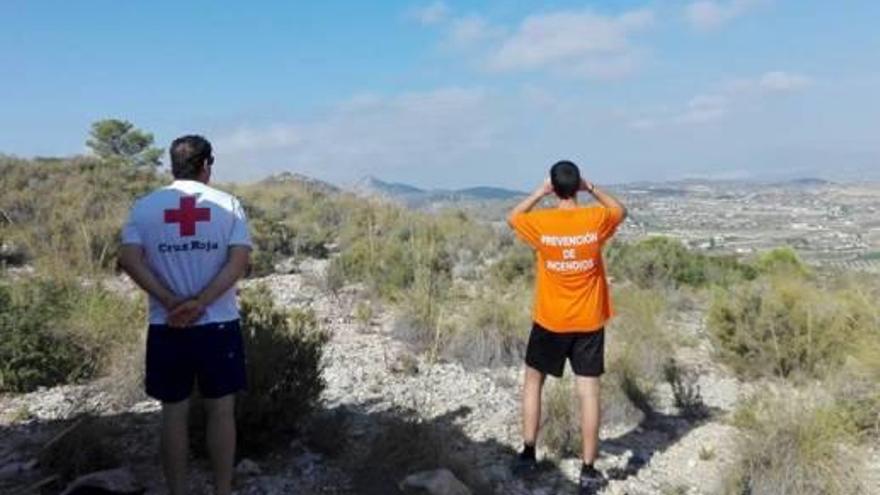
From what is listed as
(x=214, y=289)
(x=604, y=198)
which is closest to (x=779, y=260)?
(x=604, y=198)

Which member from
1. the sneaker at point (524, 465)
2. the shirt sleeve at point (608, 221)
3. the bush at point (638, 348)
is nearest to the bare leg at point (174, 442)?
the sneaker at point (524, 465)

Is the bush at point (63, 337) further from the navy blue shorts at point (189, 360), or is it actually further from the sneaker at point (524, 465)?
the sneaker at point (524, 465)

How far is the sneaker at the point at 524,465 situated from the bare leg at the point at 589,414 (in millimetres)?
371

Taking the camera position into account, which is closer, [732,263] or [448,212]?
[732,263]

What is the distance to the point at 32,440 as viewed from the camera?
5.54m

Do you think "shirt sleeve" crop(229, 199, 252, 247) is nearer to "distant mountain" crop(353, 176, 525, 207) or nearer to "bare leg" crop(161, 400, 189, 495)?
"bare leg" crop(161, 400, 189, 495)

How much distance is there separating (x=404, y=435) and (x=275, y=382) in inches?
37.0

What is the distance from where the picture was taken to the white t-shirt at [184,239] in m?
4.22

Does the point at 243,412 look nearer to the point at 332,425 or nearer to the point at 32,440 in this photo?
the point at 332,425

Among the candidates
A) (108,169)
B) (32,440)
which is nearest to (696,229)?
(108,169)

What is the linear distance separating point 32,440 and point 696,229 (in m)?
17.3

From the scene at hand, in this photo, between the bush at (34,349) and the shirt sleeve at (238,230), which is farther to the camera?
the bush at (34,349)

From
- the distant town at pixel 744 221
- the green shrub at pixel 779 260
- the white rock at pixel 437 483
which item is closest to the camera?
the white rock at pixel 437 483

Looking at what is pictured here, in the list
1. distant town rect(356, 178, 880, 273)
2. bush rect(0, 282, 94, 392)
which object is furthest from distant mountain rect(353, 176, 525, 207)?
bush rect(0, 282, 94, 392)
